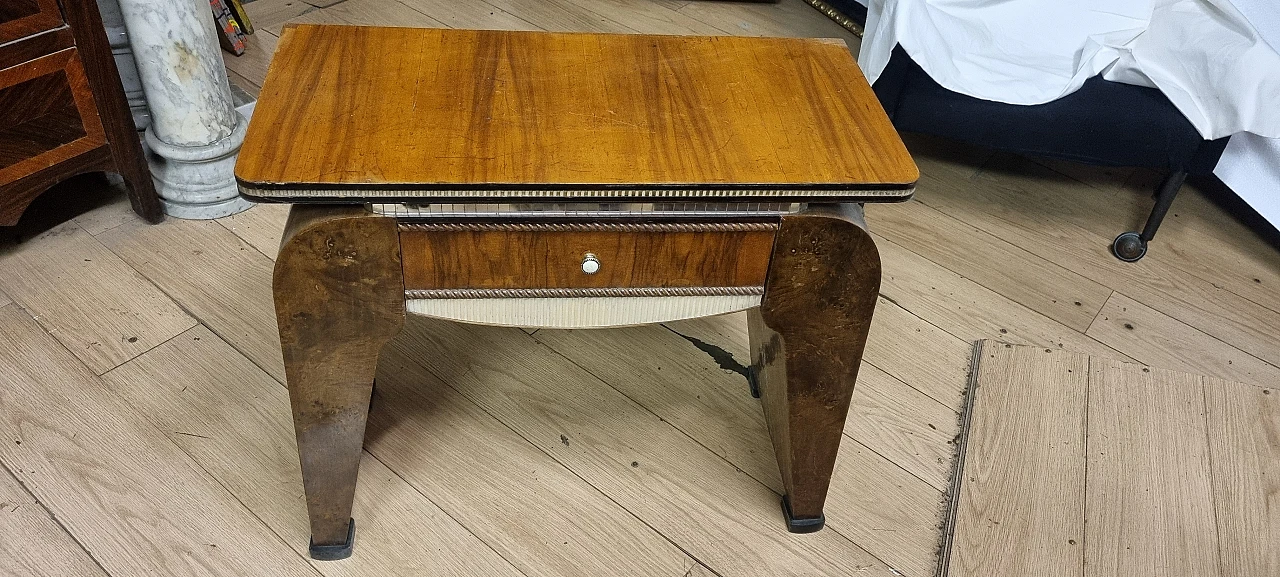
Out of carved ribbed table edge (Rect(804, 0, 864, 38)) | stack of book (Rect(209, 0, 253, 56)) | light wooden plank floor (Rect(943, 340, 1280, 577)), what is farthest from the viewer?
carved ribbed table edge (Rect(804, 0, 864, 38))

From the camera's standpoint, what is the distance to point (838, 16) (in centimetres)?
233

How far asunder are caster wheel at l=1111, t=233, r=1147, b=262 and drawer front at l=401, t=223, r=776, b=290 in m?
1.09

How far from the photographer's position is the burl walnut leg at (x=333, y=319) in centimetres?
80

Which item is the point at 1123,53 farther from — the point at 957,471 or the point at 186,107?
the point at 186,107

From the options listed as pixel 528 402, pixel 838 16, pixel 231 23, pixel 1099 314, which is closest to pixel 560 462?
pixel 528 402

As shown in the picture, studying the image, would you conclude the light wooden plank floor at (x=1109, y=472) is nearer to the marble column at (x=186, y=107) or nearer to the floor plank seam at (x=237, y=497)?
the floor plank seam at (x=237, y=497)

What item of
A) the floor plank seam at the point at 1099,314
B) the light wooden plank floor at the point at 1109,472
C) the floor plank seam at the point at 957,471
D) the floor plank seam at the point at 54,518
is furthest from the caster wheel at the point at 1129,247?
the floor plank seam at the point at 54,518

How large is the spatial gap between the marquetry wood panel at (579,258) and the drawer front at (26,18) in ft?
2.67

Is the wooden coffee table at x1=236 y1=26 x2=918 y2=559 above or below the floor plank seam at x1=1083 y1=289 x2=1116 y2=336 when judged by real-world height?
above

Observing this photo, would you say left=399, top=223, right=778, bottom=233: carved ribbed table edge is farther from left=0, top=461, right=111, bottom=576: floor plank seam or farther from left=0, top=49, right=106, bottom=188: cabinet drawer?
left=0, top=49, right=106, bottom=188: cabinet drawer

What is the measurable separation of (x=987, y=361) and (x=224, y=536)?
1.07 m

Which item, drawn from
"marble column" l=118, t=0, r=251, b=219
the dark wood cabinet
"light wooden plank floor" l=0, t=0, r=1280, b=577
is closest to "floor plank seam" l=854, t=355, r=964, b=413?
"light wooden plank floor" l=0, t=0, r=1280, b=577

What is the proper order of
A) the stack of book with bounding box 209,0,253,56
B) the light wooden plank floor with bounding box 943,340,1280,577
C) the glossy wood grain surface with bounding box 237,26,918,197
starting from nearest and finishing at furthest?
the glossy wood grain surface with bounding box 237,26,918,197, the light wooden plank floor with bounding box 943,340,1280,577, the stack of book with bounding box 209,0,253,56

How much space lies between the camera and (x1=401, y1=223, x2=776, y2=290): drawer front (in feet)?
2.72
